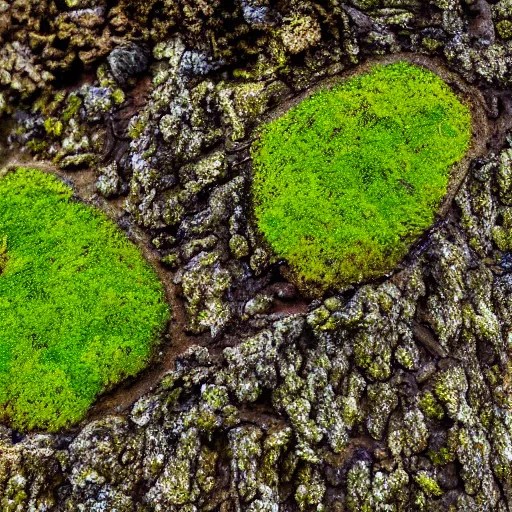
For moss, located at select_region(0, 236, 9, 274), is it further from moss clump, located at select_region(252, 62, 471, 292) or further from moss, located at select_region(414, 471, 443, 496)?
moss, located at select_region(414, 471, 443, 496)

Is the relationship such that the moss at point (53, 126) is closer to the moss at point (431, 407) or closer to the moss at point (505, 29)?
the moss at point (431, 407)

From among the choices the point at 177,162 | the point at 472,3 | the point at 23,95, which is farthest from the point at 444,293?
the point at 23,95

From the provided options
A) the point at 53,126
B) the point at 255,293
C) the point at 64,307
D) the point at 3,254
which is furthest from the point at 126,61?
the point at 255,293

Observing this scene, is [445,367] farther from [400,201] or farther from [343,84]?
[343,84]

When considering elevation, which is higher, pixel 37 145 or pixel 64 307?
pixel 37 145

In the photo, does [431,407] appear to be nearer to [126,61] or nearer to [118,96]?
[118,96]
